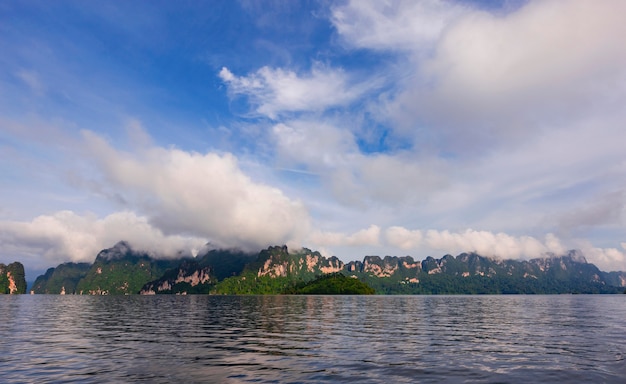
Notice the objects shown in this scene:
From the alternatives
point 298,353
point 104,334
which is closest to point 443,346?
point 298,353

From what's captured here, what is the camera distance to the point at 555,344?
124 feet

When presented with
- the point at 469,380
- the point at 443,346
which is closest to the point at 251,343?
the point at 443,346

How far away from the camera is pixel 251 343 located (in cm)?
3991

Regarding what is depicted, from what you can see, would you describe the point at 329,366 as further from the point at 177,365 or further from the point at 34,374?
the point at 34,374

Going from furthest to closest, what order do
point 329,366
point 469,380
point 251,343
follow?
point 251,343 < point 329,366 < point 469,380

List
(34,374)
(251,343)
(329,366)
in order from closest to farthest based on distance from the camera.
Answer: (34,374)
(329,366)
(251,343)

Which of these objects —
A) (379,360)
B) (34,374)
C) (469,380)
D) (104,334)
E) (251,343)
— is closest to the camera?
(469,380)

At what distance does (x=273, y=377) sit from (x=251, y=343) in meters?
17.3

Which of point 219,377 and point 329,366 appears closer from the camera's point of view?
A: point 219,377

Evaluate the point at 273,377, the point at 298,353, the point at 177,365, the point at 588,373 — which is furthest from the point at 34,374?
the point at 588,373

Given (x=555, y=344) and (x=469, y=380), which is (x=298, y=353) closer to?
(x=469, y=380)

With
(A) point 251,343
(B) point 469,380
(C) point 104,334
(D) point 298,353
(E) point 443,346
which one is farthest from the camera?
(C) point 104,334

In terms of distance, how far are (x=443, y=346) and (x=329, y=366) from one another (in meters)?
15.3

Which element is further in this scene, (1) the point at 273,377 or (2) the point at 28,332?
(2) the point at 28,332
